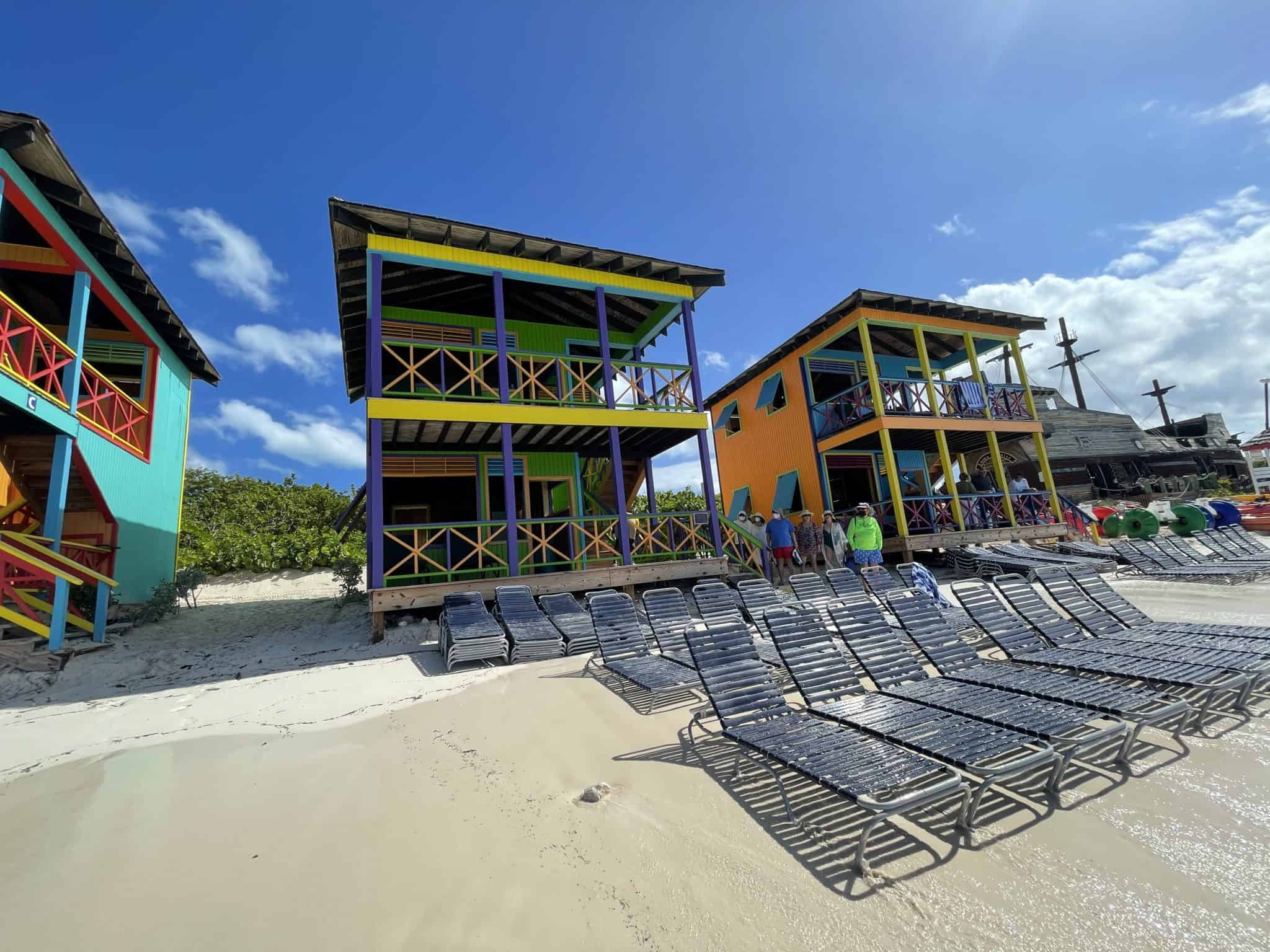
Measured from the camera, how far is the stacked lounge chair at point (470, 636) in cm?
659

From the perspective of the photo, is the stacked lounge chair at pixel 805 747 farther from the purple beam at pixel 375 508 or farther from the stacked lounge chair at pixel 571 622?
the purple beam at pixel 375 508

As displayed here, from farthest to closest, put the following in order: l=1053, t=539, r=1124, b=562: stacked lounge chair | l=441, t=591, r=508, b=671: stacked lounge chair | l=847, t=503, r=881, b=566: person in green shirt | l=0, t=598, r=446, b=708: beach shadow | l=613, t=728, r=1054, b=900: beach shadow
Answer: l=1053, t=539, r=1124, b=562: stacked lounge chair
l=847, t=503, r=881, b=566: person in green shirt
l=441, t=591, r=508, b=671: stacked lounge chair
l=0, t=598, r=446, b=708: beach shadow
l=613, t=728, r=1054, b=900: beach shadow

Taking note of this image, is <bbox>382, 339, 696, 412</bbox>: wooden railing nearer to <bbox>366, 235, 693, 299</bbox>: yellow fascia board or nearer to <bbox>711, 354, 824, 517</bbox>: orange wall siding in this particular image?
<bbox>366, 235, 693, 299</bbox>: yellow fascia board

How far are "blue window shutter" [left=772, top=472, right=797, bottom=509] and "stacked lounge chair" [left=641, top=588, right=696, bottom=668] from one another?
31.1 feet

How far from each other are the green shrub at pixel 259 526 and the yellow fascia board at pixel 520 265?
9.01 metres

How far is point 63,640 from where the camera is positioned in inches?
290

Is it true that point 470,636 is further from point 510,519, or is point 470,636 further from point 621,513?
point 621,513

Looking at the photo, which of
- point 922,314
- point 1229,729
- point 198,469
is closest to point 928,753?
point 1229,729

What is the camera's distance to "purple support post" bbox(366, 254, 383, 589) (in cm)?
809

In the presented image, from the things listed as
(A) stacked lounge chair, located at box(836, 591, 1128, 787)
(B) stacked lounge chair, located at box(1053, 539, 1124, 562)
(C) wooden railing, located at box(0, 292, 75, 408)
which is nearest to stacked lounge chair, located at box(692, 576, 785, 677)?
(A) stacked lounge chair, located at box(836, 591, 1128, 787)

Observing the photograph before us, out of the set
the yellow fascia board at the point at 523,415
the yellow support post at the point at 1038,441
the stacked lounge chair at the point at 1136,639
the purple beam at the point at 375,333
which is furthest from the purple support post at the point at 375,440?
the yellow support post at the point at 1038,441

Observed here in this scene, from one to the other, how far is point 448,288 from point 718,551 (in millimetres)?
7903

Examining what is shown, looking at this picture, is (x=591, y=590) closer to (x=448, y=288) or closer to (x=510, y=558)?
(x=510, y=558)

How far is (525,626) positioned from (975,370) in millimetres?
14800
